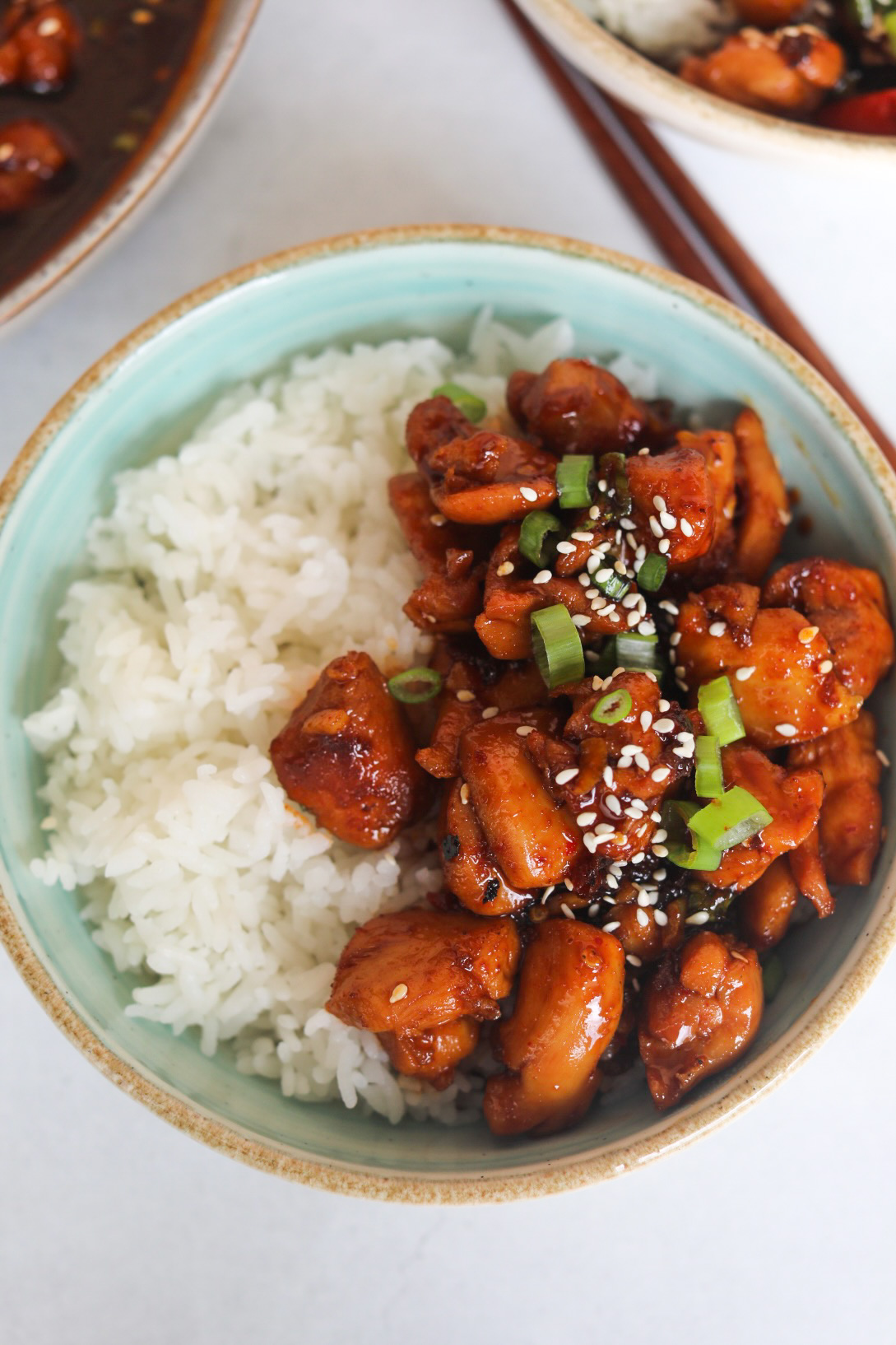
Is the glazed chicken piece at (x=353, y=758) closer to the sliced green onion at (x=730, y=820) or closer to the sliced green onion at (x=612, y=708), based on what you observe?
the sliced green onion at (x=612, y=708)

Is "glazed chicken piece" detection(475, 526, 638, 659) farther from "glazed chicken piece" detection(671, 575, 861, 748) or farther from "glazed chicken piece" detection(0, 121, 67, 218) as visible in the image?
"glazed chicken piece" detection(0, 121, 67, 218)

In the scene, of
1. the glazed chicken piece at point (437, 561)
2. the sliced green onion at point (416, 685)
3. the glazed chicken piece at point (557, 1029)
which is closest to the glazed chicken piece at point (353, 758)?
the sliced green onion at point (416, 685)

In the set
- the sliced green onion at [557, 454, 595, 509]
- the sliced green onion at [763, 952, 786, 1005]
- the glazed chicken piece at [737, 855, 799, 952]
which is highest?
the sliced green onion at [557, 454, 595, 509]

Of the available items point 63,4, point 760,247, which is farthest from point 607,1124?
point 63,4

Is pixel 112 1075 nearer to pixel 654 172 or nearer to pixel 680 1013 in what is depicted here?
pixel 680 1013

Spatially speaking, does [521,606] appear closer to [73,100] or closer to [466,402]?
[466,402]

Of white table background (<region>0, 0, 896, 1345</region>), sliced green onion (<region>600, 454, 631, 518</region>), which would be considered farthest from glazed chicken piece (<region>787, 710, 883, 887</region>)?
white table background (<region>0, 0, 896, 1345</region>)
